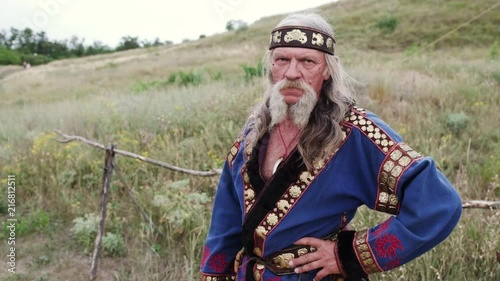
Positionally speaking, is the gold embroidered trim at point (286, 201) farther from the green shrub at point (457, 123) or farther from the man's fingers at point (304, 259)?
the green shrub at point (457, 123)

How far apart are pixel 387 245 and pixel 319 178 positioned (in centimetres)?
31

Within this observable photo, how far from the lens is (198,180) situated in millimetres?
4438

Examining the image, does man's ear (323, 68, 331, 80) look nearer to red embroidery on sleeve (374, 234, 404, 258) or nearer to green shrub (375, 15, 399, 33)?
red embroidery on sleeve (374, 234, 404, 258)

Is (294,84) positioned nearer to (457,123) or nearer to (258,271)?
(258,271)

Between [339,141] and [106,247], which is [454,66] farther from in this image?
[339,141]

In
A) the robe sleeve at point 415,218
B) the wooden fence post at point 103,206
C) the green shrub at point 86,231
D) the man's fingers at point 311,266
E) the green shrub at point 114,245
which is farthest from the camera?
the green shrub at point 86,231

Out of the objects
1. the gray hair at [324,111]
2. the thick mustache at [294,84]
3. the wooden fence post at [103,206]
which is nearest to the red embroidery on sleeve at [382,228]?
the gray hair at [324,111]

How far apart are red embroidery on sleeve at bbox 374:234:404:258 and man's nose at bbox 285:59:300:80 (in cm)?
62

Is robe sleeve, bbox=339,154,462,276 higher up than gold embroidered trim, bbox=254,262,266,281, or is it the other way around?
robe sleeve, bbox=339,154,462,276

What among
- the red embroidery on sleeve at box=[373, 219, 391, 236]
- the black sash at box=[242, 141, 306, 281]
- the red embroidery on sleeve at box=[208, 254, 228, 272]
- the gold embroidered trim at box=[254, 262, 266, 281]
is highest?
the black sash at box=[242, 141, 306, 281]

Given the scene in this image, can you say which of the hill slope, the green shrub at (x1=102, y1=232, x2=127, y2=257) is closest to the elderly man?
the green shrub at (x1=102, y1=232, x2=127, y2=257)

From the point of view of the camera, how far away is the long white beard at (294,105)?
5.44ft

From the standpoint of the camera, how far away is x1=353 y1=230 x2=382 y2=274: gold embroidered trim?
1553 mm

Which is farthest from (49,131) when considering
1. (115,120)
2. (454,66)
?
(454,66)
